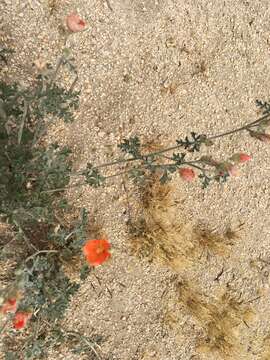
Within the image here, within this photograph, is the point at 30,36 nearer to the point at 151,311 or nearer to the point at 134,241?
the point at 134,241

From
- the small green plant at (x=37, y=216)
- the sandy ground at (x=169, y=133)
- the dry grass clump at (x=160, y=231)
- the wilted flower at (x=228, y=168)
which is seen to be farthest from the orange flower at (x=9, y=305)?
the dry grass clump at (x=160, y=231)

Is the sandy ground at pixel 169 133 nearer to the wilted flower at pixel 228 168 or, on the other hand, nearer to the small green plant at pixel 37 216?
the small green plant at pixel 37 216

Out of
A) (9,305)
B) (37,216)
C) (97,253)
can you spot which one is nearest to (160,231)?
(37,216)

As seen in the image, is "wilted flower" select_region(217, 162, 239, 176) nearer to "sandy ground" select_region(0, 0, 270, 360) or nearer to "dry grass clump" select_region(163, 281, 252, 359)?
"sandy ground" select_region(0, 0, 270, 360)

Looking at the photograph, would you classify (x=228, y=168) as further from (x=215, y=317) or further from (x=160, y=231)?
(x=215, y=317)

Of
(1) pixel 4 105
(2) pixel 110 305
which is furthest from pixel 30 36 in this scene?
(2) pixel 110 305

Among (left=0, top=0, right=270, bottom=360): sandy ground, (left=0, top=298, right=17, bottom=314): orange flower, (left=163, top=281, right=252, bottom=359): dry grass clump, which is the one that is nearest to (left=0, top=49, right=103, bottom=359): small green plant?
(left=0, top=0, right=270, bottom=360): sandy ground
